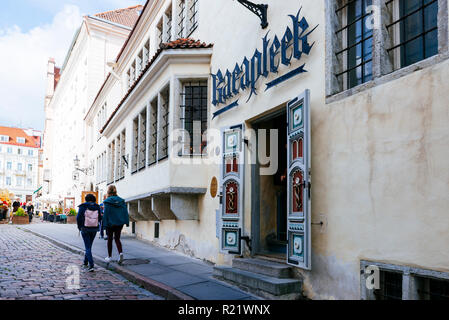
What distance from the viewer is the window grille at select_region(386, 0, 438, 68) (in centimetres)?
481

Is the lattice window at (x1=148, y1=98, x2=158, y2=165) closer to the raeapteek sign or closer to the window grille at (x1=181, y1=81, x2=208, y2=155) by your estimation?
the window grille at (x1=181, y1=81, x2=208, y2=155)

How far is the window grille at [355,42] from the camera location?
225 inches

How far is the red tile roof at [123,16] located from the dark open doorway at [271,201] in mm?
27124

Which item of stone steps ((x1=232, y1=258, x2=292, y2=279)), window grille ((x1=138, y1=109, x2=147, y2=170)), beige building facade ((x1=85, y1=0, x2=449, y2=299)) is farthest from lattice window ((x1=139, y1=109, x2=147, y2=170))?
stone steps ((x1=232, y1=258, x2=292, y2=279))

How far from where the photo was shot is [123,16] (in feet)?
111

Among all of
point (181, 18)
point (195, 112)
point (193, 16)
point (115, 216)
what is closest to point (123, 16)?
point (181, 18)

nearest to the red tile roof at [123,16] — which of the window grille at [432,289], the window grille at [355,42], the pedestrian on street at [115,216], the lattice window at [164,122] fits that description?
the lattice window at [164,122]

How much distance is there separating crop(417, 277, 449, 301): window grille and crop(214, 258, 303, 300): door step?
193 cm

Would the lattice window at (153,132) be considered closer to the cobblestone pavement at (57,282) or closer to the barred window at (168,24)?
the barred window at (168,24)

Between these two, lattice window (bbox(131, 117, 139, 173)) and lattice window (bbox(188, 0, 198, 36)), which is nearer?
lattice window (bbox(188, 0, 198, 36))

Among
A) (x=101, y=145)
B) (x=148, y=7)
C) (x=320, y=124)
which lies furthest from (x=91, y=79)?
(x=320, y=124)

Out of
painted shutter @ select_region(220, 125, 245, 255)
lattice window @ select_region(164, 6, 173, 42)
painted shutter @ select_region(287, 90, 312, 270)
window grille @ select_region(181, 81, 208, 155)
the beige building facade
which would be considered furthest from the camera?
lattice window @ select_region(164, 6, 173, 42)

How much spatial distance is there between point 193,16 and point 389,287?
9.07m

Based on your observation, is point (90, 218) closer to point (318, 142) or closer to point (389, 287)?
point (318, 142)
